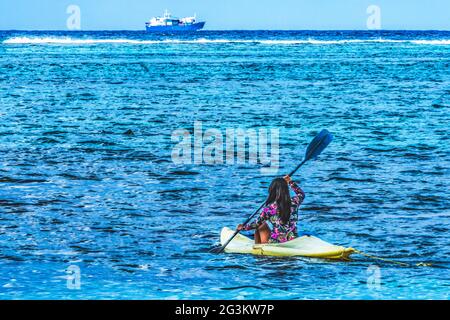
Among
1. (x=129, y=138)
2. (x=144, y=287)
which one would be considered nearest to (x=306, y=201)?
(x=144, y=287)

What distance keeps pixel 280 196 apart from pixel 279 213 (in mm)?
275

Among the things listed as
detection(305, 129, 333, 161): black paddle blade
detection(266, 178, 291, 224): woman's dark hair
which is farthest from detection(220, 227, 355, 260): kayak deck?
detection(305, 129, 333, 161): black paddle blade

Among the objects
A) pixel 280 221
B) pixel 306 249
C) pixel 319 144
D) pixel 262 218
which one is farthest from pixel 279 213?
pixel 319 144

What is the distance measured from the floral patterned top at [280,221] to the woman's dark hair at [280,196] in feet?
0.33

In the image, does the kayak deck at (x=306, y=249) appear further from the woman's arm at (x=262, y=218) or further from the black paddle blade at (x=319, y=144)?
the black paddle blade at (x=319, y=144)

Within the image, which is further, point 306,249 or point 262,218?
point 262,218

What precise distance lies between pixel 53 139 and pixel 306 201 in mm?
11979

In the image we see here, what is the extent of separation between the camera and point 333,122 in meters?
33.7

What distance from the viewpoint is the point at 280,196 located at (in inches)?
519

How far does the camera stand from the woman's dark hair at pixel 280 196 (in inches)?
515

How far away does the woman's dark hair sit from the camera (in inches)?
515

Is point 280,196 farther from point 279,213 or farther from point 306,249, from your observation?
point 306,249
